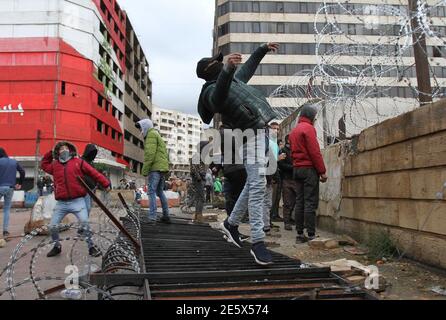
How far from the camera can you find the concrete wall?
3.98m

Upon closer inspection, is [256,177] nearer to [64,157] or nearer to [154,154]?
[64,157]

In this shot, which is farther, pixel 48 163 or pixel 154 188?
pixel 154 188

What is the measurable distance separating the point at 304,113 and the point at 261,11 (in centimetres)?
5253

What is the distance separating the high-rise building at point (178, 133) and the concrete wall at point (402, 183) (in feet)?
402

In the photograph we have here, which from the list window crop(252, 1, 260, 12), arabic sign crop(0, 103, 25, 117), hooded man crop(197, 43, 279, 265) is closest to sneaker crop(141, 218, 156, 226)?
hooded man crop(197, 43, 279, 265)

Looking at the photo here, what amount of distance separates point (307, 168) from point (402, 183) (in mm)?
1465

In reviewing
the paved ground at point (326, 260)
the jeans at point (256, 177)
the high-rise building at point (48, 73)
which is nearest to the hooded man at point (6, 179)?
the paved ground at point (326, 260)

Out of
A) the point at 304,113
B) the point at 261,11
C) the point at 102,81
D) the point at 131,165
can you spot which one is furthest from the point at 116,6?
the point at 304,113

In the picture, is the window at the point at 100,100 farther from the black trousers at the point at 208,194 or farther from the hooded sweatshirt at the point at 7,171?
the hooded sweatshirt at the point at 7,171

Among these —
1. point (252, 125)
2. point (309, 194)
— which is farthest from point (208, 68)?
point (309, 194)

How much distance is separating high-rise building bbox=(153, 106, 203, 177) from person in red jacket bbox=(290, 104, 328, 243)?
402 feet

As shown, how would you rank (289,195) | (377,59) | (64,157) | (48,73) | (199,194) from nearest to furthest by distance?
(377,59)
(64,157)
(289,195)
(199,194)
(48,73)

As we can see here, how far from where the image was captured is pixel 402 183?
4672 millimetres

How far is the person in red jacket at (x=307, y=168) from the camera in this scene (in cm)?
579
